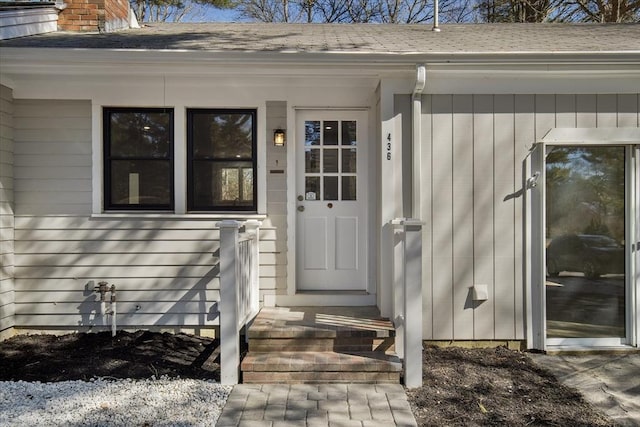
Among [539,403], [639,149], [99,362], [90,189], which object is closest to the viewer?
[539,403]

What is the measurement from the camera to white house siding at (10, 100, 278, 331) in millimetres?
4551

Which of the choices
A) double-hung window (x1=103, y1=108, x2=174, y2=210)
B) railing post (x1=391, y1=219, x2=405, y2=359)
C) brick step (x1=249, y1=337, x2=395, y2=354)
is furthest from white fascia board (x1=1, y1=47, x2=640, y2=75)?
brick step (x1=249, y1=337, x2=395, y2=354)

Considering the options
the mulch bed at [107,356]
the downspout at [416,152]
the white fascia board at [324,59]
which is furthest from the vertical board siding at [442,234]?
the mulch bed at [107,356]

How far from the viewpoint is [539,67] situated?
403 cm

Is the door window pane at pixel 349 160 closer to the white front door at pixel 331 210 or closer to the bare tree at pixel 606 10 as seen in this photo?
the white front door at pixel 331 210

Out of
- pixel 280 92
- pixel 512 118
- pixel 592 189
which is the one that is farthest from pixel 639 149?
pixel 280 92

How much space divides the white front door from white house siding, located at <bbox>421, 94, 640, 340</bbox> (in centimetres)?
77

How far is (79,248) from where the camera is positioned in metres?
4.57

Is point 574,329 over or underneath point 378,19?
underneath

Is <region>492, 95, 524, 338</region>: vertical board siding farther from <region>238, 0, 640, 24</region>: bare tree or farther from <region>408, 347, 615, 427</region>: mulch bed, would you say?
<region>238, 0, 640, 24</region>: bare tree

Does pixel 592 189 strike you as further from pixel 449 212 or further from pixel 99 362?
pixel 99 362

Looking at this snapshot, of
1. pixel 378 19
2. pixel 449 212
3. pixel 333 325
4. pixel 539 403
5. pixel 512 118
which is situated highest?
pixel 378 19

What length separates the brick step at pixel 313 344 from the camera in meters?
3.82

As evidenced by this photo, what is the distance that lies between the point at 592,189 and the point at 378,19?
36.1 ft
